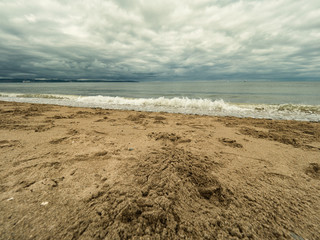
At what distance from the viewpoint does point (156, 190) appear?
191cm

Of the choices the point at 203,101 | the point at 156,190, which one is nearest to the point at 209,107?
the point at 203,101

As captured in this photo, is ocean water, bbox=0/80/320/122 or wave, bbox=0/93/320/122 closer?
wave, bbox=0/93/320/122

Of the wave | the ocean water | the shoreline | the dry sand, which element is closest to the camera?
the dry sand

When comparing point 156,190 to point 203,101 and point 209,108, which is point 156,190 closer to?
point 209,108

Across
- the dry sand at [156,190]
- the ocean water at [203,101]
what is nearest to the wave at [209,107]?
the ocean water at [203,101]

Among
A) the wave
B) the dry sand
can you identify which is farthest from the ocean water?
the dry sand

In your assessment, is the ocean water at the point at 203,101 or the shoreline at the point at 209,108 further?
the ocean water at the point at 203,101

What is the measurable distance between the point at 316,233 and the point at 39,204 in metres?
2.98

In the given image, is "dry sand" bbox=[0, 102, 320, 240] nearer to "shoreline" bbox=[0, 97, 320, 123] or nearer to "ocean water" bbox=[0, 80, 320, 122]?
"shoreline" bbox=[0, 97, 320, 123]

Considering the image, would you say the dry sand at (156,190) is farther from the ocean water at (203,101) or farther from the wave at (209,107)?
the ocean water at (203,101)

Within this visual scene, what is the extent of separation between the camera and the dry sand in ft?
4.70

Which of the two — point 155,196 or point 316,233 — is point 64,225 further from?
point 316,233

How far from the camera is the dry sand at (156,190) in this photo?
1.43m

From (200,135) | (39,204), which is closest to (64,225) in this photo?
(39,204)
